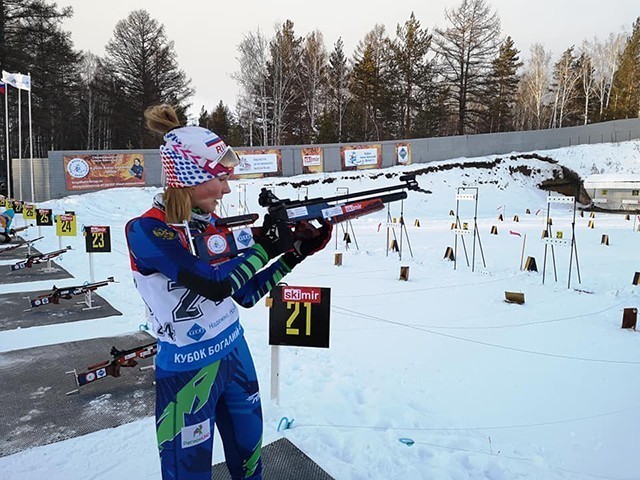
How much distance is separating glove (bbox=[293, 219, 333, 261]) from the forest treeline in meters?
28.6

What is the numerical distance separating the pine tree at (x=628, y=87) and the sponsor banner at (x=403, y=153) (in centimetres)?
2473

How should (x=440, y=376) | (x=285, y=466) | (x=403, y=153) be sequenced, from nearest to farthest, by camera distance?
(x=285, y=466) → (x=440, y=376) → (x=403, y=153)

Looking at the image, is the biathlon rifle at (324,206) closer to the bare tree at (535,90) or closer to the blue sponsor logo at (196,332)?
the blue sponsor logo at (196,332)

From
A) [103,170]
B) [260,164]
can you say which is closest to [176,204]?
[103,170]

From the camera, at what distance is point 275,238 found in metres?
1.90

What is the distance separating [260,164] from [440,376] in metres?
20.8

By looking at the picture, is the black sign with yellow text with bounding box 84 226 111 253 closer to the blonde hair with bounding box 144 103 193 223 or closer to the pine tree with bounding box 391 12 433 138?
the blonde hair with bounding box 144 103 193 223

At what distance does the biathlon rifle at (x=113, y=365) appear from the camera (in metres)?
3.68

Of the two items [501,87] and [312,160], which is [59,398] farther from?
[501,87]

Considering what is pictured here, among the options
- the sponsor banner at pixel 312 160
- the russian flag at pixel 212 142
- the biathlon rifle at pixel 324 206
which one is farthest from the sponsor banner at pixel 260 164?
the russian flag at pixel 212 142

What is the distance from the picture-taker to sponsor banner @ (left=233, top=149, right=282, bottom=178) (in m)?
23.4

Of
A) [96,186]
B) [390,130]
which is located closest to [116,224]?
[96,186]

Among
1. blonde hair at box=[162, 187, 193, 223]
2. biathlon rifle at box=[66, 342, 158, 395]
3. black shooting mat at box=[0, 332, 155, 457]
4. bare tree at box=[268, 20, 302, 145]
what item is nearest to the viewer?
blonde hair at box=[162, 187, 193, 223]

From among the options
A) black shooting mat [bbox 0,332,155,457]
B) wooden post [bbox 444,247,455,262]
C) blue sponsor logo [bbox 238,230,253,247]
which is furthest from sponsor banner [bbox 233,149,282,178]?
blue sponsor logo [bbox 238,230,253,247]
